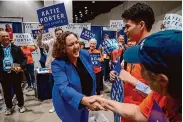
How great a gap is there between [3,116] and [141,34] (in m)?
3.26

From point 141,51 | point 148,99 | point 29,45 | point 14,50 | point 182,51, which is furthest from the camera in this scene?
point 29,45

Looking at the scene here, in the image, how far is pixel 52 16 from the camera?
421 cm

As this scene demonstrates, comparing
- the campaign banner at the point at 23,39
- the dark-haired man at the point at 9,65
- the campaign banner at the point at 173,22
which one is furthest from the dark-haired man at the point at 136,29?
the campaign banner at the point at 23,39

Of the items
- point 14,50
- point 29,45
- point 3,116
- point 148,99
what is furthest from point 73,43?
point 29,45

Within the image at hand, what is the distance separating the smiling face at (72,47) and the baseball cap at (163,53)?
4.03 feet

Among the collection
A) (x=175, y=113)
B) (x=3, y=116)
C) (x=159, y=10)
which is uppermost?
(x=159, y=10)

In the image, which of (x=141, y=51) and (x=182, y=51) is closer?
(x=182, y=51)

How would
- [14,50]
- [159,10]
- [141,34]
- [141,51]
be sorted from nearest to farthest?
[141,51] → [141,34] → [14,50] → [159,10]

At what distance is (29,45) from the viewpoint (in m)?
5.91

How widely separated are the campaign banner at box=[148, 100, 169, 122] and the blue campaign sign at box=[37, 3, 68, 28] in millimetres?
3593

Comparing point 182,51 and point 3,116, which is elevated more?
point 182,51

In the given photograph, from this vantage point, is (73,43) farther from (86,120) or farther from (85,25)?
(85,25)

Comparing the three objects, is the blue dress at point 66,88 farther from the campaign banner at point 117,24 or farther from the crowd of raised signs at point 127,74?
the campaign banner at point 117,24

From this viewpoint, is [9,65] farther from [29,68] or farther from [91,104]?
[91,104]
